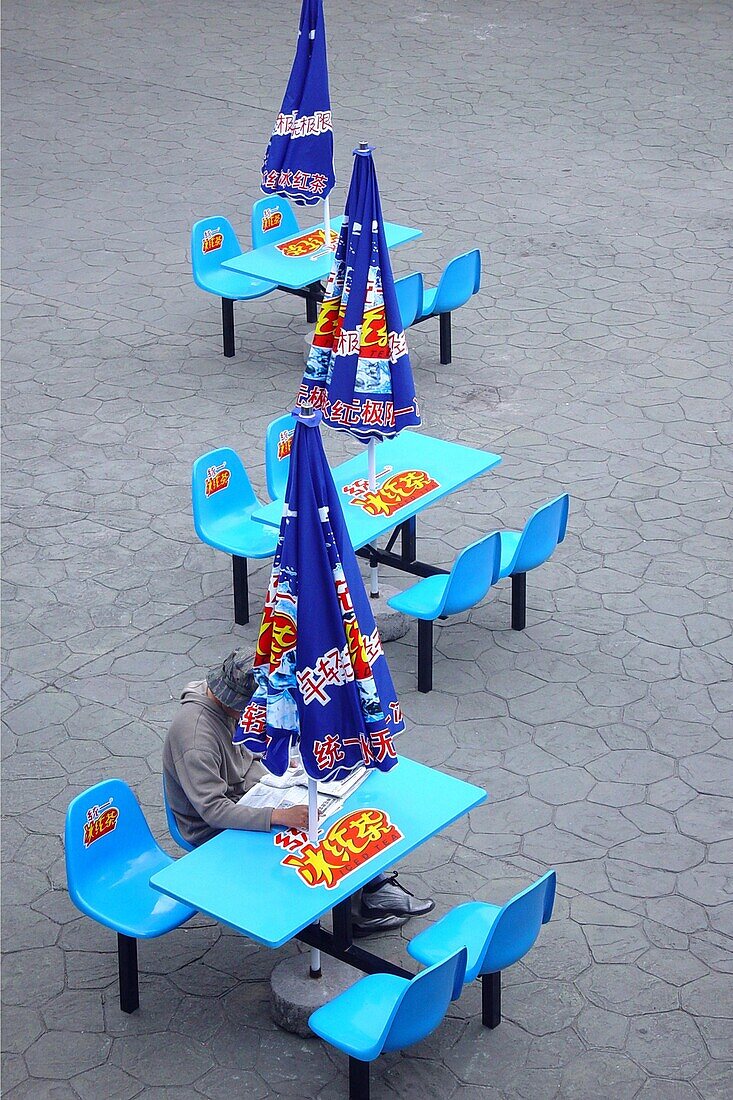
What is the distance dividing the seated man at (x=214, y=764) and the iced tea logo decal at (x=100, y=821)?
0.25 m

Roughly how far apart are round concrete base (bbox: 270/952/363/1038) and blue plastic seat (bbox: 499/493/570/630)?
103 inches

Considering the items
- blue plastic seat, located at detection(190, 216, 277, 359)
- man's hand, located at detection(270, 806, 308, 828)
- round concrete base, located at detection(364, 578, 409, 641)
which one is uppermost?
blue plastic seat, located at detection(190, 216, 277, 359)

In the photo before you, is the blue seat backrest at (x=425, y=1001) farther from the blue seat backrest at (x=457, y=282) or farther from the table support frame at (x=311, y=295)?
the table support frame at (x=311, y=295)

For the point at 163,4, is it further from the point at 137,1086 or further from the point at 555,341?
the point at 137,1086

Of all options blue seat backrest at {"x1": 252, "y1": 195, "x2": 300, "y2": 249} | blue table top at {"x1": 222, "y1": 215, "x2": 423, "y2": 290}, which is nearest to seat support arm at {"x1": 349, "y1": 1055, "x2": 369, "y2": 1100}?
blue table top at {"x1": 222, "y1": 215, "x2": 423, "y2": 290}

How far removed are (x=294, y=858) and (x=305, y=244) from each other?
6.40 meters

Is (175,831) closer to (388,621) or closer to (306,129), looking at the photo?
(388,621)

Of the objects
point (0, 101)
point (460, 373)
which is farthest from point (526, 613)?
point (0, 101)

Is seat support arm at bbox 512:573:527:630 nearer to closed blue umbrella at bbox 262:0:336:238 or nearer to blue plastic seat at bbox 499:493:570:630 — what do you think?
blue plastic seat at bbox 499:493:570:630

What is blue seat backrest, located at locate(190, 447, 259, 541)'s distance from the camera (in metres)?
7.95

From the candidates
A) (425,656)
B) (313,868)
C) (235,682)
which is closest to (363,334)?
(425,656)

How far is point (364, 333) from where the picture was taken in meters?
7.08

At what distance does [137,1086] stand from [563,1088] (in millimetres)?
1609

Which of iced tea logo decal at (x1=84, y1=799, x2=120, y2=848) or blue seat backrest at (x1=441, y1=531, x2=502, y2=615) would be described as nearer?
iced tea logo decal at (x1=84, y1=799, x2=120, y2=848)
